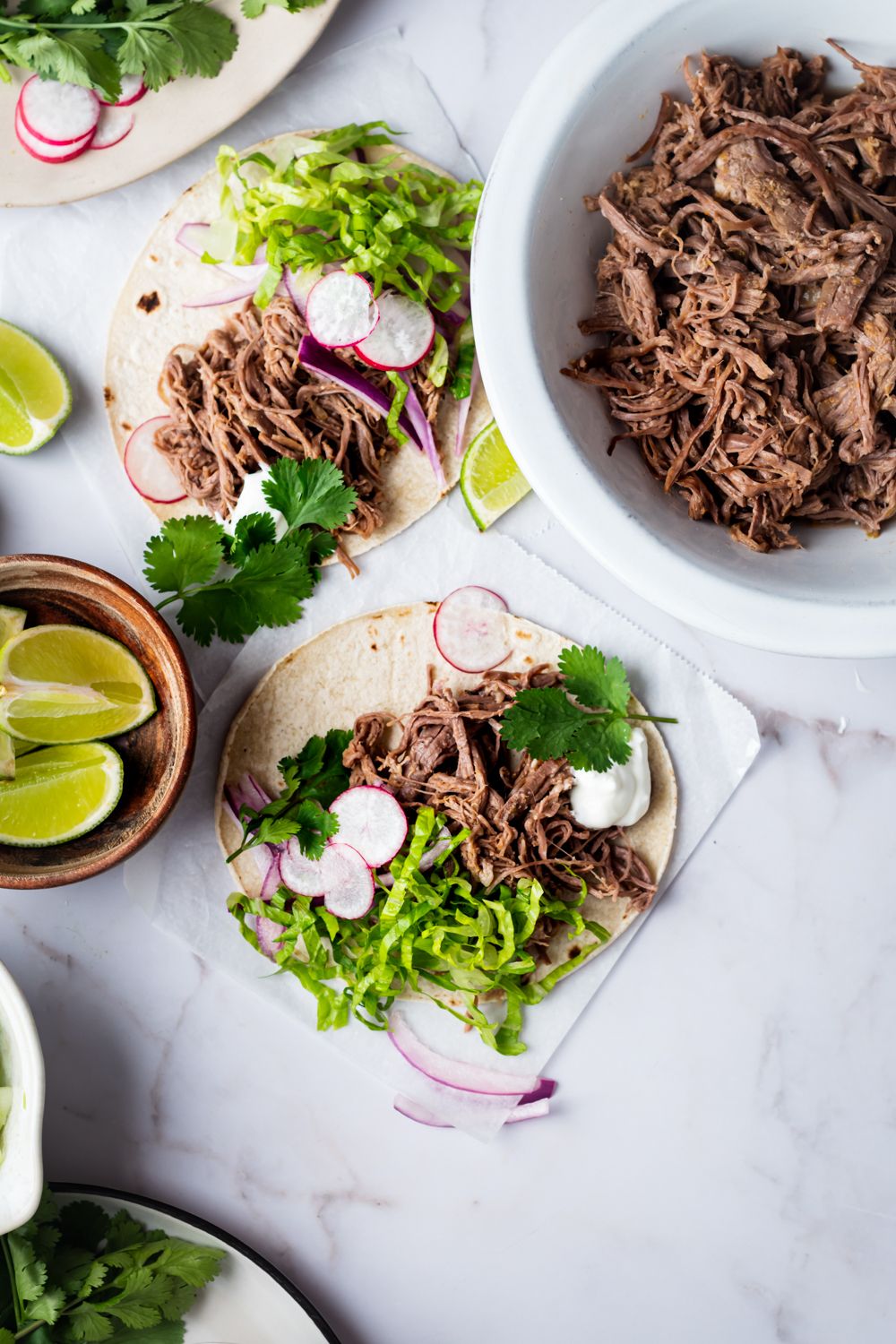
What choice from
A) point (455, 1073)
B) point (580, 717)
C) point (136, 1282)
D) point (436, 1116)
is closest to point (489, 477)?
point (580, 717)

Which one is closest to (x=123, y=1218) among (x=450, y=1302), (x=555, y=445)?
(x=450, y=1302)

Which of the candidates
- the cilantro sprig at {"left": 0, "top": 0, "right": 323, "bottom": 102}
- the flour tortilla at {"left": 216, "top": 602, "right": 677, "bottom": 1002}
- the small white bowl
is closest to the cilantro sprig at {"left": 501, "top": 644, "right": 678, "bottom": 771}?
the flour tortilla at {"left": 216, "top": 602, "right": 677, "bottom": 1002}

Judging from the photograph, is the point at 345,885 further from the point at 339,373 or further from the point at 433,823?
the point at 339,373

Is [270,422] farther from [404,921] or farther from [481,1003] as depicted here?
[481,1003]

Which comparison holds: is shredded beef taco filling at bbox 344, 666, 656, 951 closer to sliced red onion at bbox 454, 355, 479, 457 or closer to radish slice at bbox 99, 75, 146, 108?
sliced red onion at bbox 454, 355, 479, 457

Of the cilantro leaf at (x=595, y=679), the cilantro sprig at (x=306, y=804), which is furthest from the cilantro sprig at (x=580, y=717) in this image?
the cilantro sprig at (x=306, y=804)

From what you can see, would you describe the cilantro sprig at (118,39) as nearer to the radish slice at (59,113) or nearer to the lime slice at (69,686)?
the radish slice at (59,113)
